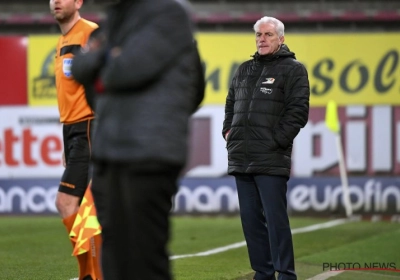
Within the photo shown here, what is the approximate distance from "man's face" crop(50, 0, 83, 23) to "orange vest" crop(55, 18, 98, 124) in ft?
0.34

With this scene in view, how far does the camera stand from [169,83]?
4395 mm

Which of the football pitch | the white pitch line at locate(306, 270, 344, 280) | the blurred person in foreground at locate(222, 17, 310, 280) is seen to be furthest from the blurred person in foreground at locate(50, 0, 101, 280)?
the white pitch line at locate(306, 270, 344, 280)

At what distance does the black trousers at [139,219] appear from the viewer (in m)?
4.38

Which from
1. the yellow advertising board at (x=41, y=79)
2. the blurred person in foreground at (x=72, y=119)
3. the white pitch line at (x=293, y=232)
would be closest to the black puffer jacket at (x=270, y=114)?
the blurred person in foreground at (x=72, y=119)

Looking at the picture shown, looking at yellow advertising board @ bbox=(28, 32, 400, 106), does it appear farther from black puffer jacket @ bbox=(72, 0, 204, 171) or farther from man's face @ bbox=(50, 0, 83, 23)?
black puffer jacket @ bbox=(72, 0, 204, 171)

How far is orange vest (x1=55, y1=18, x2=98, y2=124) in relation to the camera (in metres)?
7.59

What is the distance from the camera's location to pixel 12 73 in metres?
18.3

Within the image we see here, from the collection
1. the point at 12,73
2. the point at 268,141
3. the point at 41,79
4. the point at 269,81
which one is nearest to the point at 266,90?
the point at 269,81

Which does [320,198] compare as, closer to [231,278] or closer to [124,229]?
[231,278]

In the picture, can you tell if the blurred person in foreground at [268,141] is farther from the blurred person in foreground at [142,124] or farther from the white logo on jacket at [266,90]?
the blurred person in foreground at [142,124]

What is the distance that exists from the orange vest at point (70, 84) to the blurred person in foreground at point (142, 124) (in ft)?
10.1

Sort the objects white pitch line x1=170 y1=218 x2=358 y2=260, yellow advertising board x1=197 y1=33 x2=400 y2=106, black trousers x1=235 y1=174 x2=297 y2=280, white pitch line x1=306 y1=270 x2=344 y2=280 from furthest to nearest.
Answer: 1. yellow advertising board x1=197 y1=33 x2=400 y2=106
2. white pitch line x1=170 y1=218 x2=358 y2=260
3. white pitch line x1=306 y1=270 x2=344 y2=280
4. black trousers x1=235 y1=174 x2=297 y2=280

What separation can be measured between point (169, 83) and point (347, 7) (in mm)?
15050

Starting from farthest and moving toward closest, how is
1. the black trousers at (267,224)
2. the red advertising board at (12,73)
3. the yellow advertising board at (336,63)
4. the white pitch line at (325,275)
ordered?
the red advertising board at (12,73), the yellow advertising board at (336,63), the white pitch line at (325,275), the black trousers at (267,224)
